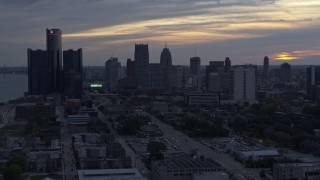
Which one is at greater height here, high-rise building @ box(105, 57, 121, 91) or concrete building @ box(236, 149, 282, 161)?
high-rise building @ box(105, 57, 121, 91)

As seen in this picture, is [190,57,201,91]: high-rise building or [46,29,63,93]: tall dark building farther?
[190,57,201,91]: high-rise building

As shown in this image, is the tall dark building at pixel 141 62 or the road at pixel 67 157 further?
the tall dark building at pixel 141 62

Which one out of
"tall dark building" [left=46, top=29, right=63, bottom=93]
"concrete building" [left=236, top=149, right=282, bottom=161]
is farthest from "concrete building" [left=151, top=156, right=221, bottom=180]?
"tall dark building" [left=46, top=29, right=63, bottom=93]

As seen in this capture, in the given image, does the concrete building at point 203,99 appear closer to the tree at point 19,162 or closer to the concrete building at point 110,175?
the tree at point 19,162

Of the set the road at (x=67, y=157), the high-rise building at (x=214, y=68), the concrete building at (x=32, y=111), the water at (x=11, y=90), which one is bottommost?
the road at (x=67, y=157)

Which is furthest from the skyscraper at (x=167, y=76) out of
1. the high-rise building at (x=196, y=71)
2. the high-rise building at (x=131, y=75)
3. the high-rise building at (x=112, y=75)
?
the high-rise building at (x=112, y=75)

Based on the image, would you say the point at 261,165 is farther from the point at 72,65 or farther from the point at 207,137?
the point at 72,65

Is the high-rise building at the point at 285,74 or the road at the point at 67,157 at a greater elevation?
the high-rise building at the point at 285,74

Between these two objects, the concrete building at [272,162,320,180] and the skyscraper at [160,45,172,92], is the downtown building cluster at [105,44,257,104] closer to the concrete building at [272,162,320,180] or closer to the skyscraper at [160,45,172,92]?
the skyscraper at [160,45,172,92]
